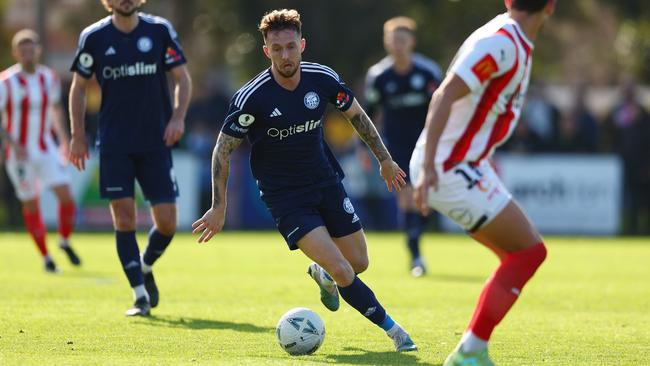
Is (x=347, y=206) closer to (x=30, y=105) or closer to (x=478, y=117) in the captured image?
(x=478, y=117)

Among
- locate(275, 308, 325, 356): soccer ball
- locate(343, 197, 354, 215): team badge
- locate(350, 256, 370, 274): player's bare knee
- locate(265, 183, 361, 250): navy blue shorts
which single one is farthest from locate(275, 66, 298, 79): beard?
locate(275, 308, 325, 356): soccer ball

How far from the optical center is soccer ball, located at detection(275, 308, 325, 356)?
289 inches

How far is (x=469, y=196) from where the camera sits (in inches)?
241

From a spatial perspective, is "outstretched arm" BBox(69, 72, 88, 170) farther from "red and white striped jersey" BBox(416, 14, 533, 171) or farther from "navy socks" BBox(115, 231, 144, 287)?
"red and white striped jersey" BBox(416, 14, 533, 171)

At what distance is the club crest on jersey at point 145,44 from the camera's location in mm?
9297

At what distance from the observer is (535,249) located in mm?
Result: 6223

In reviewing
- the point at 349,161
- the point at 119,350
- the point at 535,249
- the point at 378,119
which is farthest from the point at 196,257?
the point at 535,249

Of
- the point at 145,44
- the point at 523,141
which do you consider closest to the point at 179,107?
the point at 145,44

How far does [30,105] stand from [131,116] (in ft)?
17.2

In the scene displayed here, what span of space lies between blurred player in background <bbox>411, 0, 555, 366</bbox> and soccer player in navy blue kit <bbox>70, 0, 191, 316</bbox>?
3520 millimetres

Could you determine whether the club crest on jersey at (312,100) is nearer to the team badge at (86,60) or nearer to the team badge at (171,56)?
the team badge at (171,56)

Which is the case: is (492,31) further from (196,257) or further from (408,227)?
(196,257)

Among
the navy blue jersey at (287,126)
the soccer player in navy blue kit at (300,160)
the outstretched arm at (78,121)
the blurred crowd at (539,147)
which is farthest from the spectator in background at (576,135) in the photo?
the navy blue jersey at (287,126)

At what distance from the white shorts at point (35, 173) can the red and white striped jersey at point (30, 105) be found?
0.38 feet
